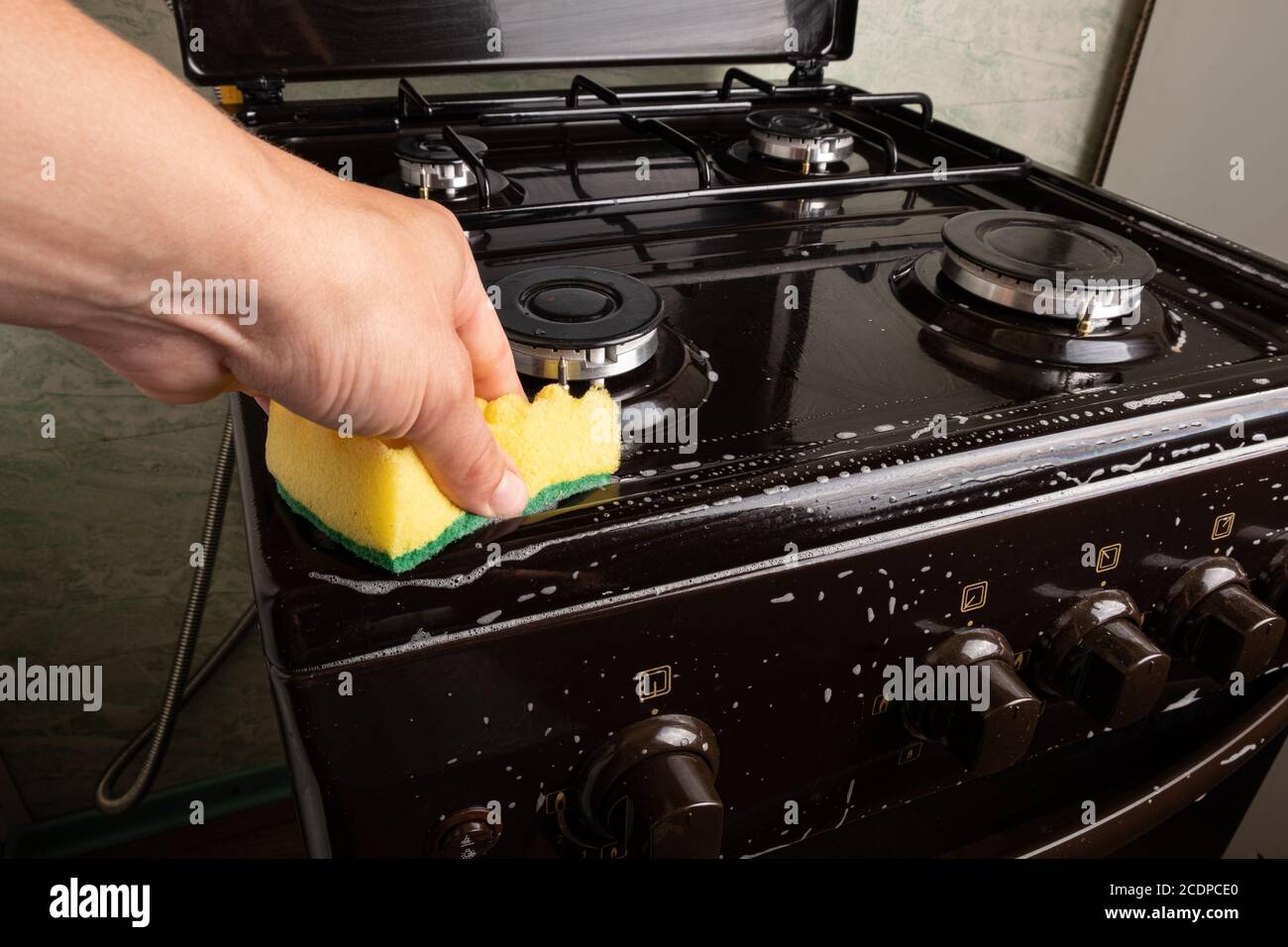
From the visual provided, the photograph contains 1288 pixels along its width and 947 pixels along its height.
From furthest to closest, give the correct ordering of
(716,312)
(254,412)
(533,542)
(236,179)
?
(716,312) → (254,412) → (533,542) → (236,179)

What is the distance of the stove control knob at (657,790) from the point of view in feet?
1.46

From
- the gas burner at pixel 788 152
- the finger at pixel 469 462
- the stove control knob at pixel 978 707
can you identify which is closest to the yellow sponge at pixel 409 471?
the finger at pixel 469 462

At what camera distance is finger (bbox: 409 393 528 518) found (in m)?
0.40

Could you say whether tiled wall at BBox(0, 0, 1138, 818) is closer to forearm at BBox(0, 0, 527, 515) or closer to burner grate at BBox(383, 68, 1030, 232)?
burner grate at BBox(383, 68, 1030, 232)

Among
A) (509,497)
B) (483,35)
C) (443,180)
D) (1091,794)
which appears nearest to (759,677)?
(509,497)

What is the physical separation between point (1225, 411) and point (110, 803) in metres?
1.29

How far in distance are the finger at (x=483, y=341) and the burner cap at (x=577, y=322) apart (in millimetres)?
67

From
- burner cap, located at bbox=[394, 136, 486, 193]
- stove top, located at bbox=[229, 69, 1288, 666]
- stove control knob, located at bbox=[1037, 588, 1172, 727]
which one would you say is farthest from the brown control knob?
burner cap, located at bbox=[394, 136, 486, 193]

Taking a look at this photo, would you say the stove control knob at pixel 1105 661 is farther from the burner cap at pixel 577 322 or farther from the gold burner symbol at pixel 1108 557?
the burner cap at pixel 577 322

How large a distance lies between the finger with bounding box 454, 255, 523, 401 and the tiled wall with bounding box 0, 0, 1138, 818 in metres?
0.76

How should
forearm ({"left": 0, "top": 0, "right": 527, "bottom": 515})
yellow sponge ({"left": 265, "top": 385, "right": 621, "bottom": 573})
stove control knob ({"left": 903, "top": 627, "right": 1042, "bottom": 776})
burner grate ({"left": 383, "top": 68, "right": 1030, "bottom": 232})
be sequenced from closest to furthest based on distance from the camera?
forearm ({"left": 0, "top": 0, "right": 527, "bottom": 515})
yellow sponge ({"left": 265, "top": 385, "right": 621, "bottom": 573})
stove control knob ({"left": 903, "top": 627, "right": 1042, "bottom": 776})
burner grate ({"left": 383, "top": 68, "right": 1030, "bottom": 232})

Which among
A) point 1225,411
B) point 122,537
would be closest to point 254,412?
point 1225,411

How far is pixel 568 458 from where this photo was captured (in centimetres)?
46

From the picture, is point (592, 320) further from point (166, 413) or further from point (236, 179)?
point (166, 413)
